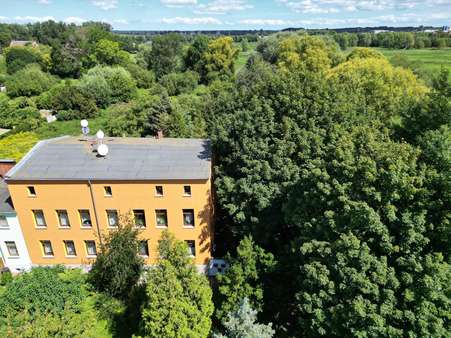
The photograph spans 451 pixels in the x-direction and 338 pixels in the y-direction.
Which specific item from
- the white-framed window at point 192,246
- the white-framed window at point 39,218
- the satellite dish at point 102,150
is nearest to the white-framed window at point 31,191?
the white-framed window at point 39,218

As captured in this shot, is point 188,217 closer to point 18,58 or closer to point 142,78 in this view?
point 142,78

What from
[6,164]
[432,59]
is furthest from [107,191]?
[432,59]

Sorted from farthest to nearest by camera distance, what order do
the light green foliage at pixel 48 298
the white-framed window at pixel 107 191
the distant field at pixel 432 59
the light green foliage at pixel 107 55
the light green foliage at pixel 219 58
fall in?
1. the light green foliage at pixel 107 55
2. the light green foliage at pixel 219 58
3. the distant field at pixel 432 59
4. the white-framed window at pixel 107 191
5. the light green foliage at pixel 48 298

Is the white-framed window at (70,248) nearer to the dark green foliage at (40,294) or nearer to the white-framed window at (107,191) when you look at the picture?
the dark green foliage at (40,294)

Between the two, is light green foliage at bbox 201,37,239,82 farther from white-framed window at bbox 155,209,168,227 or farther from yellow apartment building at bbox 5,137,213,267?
white-framed window at bbox 155,209,168,227

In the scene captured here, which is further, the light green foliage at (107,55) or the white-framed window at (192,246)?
the light green foliage at (107,55)

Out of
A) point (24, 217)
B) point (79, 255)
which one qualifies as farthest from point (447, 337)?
point (24, 217)

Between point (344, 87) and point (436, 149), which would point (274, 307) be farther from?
point (344, 87)
